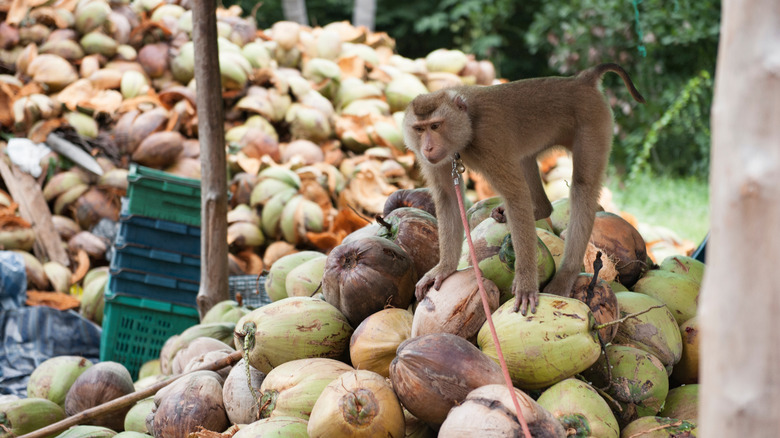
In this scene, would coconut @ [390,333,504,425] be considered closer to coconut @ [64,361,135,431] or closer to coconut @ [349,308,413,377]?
coconut @ [349,308,413,377]

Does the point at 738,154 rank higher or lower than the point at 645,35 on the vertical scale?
lower

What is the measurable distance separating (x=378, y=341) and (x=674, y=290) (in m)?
1.17

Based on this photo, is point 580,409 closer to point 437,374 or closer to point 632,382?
point 632,382

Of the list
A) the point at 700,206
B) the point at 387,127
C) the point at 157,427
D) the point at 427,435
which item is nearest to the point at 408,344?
the point at 427,435

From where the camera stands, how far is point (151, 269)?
4.47 meters

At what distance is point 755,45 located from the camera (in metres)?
0.94

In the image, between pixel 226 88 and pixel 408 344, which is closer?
pixel 408 344

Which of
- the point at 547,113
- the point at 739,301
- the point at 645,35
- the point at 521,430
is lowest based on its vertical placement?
the point at 521,430

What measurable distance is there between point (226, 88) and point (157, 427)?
4624 mm

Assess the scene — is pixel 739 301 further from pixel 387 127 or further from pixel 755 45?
pixel 387 127

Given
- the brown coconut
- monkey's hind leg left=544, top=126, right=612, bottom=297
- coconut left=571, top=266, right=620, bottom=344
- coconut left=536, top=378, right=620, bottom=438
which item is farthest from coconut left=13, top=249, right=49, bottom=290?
coconut left=536, top=378, right=620, bottom=438

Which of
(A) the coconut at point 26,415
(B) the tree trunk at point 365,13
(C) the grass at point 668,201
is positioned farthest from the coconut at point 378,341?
(B) the tree trunk at point 365,13

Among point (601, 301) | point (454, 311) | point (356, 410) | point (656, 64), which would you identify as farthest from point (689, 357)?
point (656, 64)

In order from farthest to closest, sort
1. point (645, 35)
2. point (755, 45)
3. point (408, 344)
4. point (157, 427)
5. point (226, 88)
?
point (645, 35) → point (226, 88) → point (157, 427) → point (408, 344) → point (755, 45)
